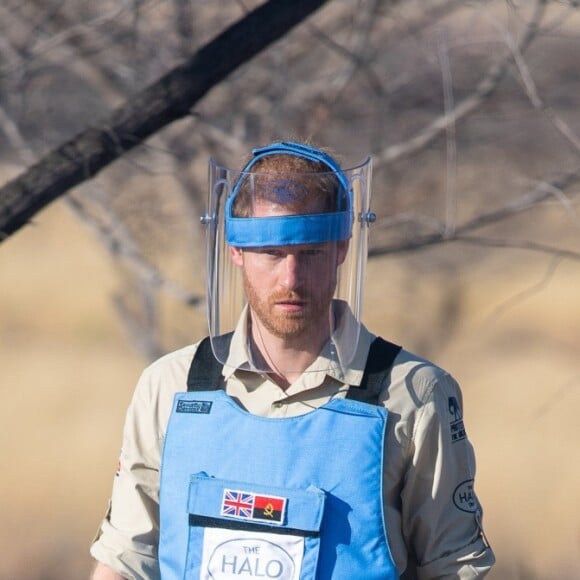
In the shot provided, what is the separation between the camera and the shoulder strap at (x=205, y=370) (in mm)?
2730

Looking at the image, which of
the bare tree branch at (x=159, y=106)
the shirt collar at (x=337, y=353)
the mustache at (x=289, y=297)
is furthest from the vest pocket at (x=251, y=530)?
the bare tree branch at (x=159, y=106)

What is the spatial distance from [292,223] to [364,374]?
0.36m

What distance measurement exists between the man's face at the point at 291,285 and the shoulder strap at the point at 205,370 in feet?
0.50

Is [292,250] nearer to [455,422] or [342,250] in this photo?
[342,250]

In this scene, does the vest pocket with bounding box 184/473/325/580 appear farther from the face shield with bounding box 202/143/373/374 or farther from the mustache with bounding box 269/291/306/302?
the mustache with bounding box 269/291/306/302

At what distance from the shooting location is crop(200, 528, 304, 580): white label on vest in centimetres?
253

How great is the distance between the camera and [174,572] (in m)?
2.62

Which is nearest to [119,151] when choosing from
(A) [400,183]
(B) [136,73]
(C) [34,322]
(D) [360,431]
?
(D) [360,431]

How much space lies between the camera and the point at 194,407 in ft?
8.80

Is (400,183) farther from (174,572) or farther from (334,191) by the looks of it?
(174,572)

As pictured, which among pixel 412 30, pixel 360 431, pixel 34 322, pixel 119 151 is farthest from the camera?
pixel 34 322

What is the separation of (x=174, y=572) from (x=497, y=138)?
390 cm

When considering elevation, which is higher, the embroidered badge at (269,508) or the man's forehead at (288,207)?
the man's forehead at (288,207)

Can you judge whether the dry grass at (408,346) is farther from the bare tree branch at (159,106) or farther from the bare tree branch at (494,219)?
the bare tree branch at (159,106)
